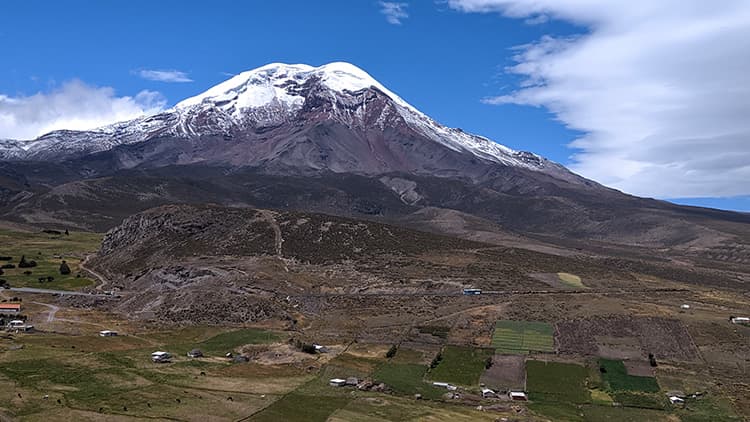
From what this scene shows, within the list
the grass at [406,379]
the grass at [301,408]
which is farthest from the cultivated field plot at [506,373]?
the grass at [301,408]

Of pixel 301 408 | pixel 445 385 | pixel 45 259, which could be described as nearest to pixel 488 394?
pixel 445 385

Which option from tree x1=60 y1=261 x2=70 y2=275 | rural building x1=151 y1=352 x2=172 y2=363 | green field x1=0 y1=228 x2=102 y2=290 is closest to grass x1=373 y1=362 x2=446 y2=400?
rural building x1=151 y1=352 x2=172 y2=363

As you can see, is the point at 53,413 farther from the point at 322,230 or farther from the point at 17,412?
the point at 322,230

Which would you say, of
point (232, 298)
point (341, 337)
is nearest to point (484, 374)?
point (341, 337)

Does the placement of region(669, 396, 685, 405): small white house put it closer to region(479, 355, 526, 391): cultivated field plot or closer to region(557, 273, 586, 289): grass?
region(479, 355, 526, 391): cultivated field plot

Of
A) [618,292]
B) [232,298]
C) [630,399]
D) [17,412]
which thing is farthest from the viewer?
[618,292]

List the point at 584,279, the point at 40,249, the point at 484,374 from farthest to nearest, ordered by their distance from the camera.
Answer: the point at 40,249 < the point at 584,279 < the point at 484,374
